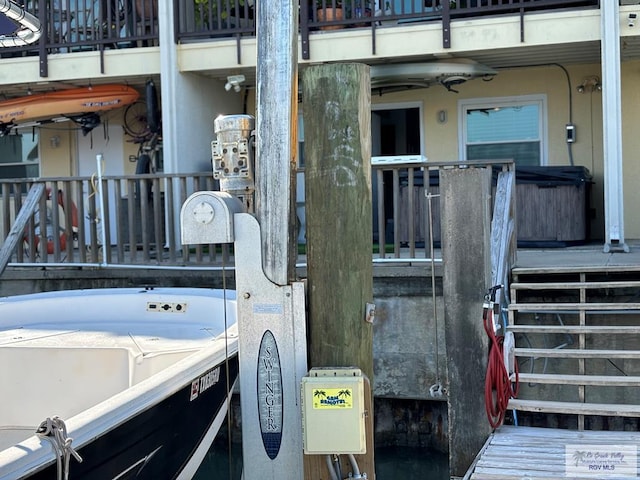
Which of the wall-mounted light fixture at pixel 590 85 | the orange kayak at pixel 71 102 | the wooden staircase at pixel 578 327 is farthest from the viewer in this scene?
the orange kayak at pixel 71 102

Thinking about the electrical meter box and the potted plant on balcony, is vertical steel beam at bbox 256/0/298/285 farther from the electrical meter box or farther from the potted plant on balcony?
the potted plant on balcony

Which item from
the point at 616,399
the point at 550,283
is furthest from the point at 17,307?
the point at 616,399

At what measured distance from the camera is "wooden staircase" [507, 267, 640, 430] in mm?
6086

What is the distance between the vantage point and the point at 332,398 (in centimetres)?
332

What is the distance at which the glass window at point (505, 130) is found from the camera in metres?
10.6

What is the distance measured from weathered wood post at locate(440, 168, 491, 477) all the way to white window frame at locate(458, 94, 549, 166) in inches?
236

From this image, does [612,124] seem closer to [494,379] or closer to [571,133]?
Answer: [571,133]

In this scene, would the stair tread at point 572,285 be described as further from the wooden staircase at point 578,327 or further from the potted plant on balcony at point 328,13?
the potted plant on balcony at point 328,13

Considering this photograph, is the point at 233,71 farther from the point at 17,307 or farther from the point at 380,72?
the point at 17,307

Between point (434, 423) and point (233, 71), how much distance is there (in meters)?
5.28

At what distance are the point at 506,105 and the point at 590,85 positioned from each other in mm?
1123

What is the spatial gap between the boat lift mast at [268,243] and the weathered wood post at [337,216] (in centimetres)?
9

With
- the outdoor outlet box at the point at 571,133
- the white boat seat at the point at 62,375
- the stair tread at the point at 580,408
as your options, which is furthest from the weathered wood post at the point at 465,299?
the outdoor outlet box at the point at 571,133

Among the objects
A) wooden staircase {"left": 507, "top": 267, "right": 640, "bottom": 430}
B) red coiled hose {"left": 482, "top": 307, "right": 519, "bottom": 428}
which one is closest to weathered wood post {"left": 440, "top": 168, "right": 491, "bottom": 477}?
red coiled hose {"left": 482, "top": 307, "right": 519, "bottom": 428}
